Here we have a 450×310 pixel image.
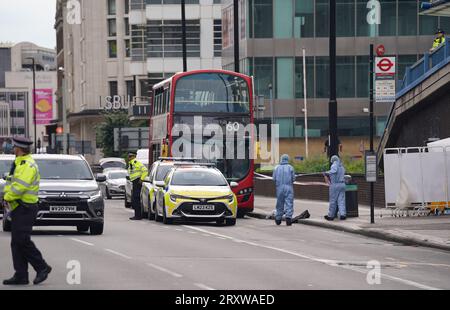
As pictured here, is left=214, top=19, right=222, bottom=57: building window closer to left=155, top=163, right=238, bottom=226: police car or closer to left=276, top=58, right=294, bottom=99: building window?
left=276, top=58, right=294, bottom=99: building window

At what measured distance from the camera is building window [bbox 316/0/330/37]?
6838 centimetres

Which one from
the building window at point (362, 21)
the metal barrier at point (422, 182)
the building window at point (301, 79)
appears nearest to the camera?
the metal barrier at point (422, 182)

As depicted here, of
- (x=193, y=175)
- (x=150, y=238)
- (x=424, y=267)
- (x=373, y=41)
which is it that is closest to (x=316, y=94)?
(x=373, y=41)

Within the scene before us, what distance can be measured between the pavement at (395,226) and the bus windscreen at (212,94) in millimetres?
3426

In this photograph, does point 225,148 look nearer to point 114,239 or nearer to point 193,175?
point 193,175

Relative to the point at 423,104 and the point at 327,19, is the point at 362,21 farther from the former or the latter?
the point at 423,104

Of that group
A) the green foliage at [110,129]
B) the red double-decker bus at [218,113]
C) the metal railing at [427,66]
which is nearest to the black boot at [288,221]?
the red double-decker bus at [218,113]

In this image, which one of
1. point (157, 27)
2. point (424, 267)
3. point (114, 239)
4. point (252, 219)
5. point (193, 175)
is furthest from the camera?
point (157, 27)

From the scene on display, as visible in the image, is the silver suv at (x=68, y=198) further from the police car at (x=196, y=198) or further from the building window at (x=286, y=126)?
the building window at (x=286, y=126)

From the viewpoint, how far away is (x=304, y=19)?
225ft

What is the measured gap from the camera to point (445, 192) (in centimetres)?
3228

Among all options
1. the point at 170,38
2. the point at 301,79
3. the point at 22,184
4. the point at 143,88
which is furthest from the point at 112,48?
the point at 22,184

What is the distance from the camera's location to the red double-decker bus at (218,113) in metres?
35.3

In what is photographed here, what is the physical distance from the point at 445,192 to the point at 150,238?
35.2 feet
